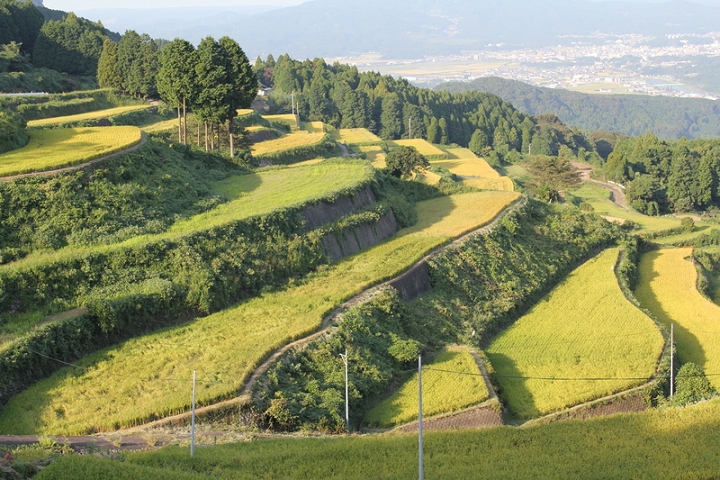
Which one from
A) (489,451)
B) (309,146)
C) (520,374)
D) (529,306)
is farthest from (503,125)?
(489,451)

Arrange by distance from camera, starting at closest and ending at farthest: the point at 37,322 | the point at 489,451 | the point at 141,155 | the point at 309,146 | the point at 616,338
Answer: the point at 489,451 < the point at 37,322 < the point at 616,338 < the point at 141,155 < the point at 309,146

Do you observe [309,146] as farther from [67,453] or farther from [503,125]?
[503,125]

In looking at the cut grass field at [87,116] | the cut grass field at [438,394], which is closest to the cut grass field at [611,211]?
the cut grass field at [87,116]

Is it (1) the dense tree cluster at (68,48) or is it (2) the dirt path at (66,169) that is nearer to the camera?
(2) the dirt path at (66,169)

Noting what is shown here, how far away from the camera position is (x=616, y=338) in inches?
1090

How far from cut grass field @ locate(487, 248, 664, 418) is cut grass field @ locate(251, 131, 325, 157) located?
22.5 m

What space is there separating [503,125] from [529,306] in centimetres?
8124

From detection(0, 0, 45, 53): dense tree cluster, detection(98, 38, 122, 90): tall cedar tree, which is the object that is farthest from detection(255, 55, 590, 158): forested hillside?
detection(98, 38, 122, 90): tall cedar tree

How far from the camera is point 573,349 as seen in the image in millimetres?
26516

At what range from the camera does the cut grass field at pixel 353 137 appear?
72750 millimetres

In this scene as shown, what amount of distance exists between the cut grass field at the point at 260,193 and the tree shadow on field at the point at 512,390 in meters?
9.66

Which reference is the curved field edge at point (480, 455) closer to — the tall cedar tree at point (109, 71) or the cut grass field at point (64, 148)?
the cut grass field at point (64, 148)

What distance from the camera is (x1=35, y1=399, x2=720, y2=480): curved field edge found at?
15117 millimetres

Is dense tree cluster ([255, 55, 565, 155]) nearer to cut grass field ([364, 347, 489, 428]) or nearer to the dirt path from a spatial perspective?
the dirt path
